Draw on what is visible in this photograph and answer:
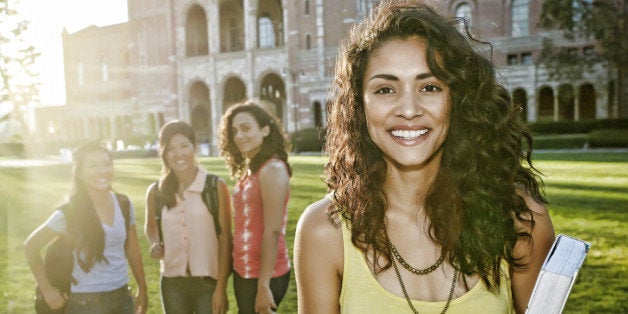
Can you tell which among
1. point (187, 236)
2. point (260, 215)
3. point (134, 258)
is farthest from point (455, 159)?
point (134, 258)

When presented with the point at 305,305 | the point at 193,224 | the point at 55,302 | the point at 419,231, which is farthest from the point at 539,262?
the point at 55,302

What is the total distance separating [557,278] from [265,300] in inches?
100

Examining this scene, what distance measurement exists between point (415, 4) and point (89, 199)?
2764mm

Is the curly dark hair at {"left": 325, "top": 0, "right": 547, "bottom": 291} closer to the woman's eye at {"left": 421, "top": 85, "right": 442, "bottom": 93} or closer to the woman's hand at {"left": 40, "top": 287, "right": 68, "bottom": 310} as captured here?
the woman's eye at {"left": 421, "top": 85, "right": 442, "bottom": 93}

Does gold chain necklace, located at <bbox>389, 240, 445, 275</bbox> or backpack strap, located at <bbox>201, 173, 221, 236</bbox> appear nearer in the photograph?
gold chain necklace, located at <bbox>389, 240, 445, 275</bbox>

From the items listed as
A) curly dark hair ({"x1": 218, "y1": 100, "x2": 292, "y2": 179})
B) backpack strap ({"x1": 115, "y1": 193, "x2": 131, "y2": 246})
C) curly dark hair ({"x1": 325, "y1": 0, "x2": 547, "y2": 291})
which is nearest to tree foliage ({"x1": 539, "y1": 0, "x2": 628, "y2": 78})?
curly dark hair ({"x1": 218, "y1": 100, "x2": 292, "y2": 179})

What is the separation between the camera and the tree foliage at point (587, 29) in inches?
1131

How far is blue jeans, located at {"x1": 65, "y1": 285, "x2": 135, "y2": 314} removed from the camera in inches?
137

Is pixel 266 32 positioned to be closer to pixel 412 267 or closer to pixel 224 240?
pixel 224 240

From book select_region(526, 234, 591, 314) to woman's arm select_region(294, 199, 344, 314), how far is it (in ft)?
2.07

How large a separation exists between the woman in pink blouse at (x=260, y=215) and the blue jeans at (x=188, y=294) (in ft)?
0.68

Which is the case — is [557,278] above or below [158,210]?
above

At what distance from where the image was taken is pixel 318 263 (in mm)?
1701

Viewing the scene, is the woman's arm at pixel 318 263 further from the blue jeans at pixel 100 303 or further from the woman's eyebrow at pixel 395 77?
the blue jeans at pixel 100 303
